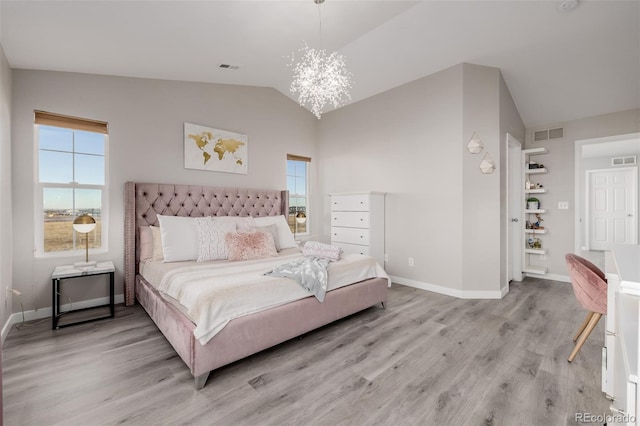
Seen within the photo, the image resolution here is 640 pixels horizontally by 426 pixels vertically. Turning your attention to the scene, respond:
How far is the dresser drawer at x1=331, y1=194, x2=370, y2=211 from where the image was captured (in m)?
4.09

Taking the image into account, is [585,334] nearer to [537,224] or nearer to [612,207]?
[537,224]

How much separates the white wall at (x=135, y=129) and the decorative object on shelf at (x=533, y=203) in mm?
4075

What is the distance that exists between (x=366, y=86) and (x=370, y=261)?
2.78m

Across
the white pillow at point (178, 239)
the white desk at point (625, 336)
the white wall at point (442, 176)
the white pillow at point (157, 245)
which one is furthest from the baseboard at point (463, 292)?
the white pillow at point (157, 245)

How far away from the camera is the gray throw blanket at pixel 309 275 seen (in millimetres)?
2320

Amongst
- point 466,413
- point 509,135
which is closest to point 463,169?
point 509,135

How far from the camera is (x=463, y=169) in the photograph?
3523 mm

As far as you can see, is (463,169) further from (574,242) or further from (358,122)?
(574,242)

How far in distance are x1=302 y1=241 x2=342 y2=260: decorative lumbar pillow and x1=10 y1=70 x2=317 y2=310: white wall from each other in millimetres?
1798

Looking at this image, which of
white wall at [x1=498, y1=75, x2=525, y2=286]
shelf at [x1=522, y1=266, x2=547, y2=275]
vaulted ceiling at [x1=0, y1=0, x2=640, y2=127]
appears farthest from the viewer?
shelf at [x1=522, y1=266, x2=547, y2=275]

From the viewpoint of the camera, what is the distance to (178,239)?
299 cm

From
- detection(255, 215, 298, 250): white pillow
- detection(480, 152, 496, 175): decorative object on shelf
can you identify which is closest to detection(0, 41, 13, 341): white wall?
detection(255, 215, 298, 250): white pillow

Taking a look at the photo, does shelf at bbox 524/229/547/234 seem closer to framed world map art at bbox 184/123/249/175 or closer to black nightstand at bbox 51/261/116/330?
framed world map art at bbox 184/123/249/175

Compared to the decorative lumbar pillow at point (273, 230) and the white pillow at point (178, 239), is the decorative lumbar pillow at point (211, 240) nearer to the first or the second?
the white pillow at point (178, 239)
